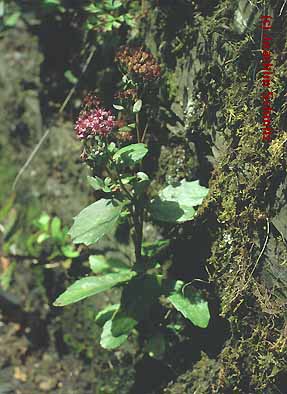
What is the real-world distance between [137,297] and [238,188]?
56cm

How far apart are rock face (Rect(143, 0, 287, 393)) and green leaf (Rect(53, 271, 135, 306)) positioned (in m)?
0.28

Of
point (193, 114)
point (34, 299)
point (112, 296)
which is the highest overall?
point (193, 114)

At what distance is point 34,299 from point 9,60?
4.35 feet

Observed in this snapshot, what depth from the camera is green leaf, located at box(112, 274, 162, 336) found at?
2543mm

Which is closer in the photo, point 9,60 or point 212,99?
point 212,99

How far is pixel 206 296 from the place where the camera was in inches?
97.9

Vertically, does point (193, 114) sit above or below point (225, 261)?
above

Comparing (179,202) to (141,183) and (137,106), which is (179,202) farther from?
(137,106)

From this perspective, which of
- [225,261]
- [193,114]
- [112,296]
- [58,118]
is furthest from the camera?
[58,118]

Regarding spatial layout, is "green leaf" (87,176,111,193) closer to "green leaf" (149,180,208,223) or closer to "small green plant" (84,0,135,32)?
"green leaf" (149,180,208,223)

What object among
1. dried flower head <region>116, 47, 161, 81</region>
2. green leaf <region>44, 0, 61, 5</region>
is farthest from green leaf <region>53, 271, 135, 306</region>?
green leaf <region>44, 0, 61, 5</region>

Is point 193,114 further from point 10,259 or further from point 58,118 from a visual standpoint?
point 10,259

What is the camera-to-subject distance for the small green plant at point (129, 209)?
2293mm

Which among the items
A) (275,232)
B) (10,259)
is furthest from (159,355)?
(10,259)
